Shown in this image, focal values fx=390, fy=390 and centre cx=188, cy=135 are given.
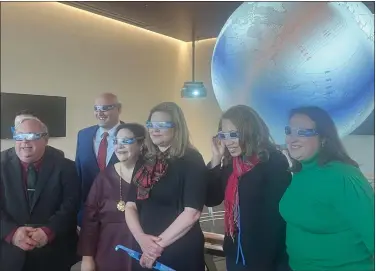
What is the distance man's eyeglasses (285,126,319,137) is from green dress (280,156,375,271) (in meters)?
0.08

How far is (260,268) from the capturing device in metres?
1.41

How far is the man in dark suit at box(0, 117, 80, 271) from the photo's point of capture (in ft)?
5.42

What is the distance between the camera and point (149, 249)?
1.54 meters

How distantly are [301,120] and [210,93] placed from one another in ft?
1.18

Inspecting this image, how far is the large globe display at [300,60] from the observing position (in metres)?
1.33

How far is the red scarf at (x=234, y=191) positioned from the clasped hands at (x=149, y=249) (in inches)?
11.0

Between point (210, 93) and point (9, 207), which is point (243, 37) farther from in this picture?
point (9, 207)

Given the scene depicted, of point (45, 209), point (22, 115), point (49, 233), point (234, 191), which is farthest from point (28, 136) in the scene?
point (234, 191)

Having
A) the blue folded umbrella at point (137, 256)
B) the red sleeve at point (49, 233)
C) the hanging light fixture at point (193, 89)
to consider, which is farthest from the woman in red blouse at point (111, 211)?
the hanging light fixture at point (193, 89)

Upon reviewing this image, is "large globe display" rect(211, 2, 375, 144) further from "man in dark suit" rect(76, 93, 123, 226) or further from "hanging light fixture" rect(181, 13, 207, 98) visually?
"man in dark suit" rect(76, 93, 123, 226)

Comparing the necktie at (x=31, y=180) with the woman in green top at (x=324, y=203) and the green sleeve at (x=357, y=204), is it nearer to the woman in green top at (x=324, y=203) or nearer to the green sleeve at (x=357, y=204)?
the woman in green top at (x=324, y=203)

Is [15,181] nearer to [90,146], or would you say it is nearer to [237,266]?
[90,146]

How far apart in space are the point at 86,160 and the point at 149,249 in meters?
0.46

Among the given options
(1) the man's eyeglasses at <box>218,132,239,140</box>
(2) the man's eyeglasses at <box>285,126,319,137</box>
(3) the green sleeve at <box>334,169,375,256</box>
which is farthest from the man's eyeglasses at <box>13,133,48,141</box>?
(3) the green sleeve at <box>334,169,375,256</box>
